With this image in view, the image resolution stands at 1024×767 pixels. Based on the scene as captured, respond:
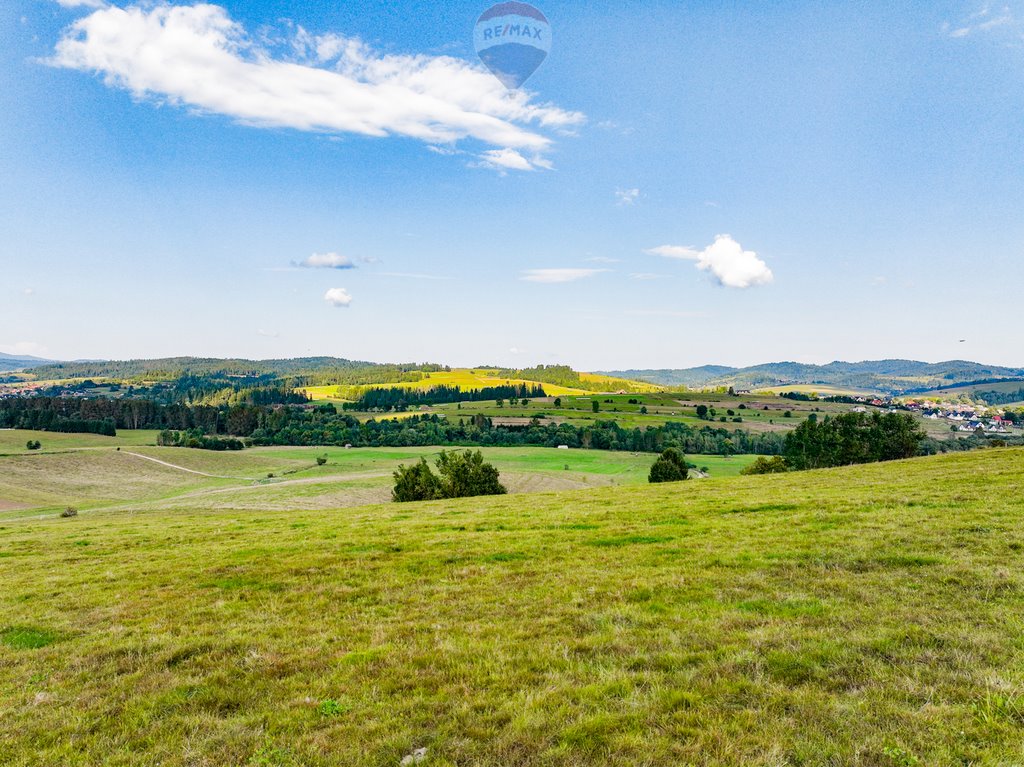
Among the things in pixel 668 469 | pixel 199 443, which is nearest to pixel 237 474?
pixel 199 443

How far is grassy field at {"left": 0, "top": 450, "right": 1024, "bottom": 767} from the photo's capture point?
6.79 metres

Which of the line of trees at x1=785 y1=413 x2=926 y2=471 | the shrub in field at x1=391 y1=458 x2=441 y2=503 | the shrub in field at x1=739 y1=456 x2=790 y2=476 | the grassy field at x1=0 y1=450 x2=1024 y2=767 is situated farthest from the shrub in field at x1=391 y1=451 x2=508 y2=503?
the line of trees at x1=785 y1=413 x2=926 y2=471

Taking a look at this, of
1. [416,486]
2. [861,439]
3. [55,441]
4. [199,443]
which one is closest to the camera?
[416,486]

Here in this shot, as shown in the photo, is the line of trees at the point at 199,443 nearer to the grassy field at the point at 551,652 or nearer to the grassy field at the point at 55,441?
the grassy field at the point at 55,441

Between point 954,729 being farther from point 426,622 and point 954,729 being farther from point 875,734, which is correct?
point 426,622

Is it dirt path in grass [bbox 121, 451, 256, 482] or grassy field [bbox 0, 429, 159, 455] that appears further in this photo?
grassy field [bbox 0, 429, 159, 455]

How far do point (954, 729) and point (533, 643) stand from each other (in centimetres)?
614

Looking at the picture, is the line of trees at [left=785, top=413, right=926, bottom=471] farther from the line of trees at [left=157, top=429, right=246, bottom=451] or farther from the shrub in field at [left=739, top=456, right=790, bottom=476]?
the line of trees at [left=157, top=429, right=246, bottom=451]

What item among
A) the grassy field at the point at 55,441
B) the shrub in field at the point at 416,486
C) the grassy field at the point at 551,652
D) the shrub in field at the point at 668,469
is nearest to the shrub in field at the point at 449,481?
the shrub in field at the point at 416,486

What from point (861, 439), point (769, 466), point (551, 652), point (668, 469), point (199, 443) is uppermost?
point (551, 652)

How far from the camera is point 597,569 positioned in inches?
607

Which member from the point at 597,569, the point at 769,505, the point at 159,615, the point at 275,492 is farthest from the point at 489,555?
the point at 275,492

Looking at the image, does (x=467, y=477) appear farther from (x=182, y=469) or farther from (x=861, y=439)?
(x=182, y=469)

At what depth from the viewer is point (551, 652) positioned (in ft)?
31.1
